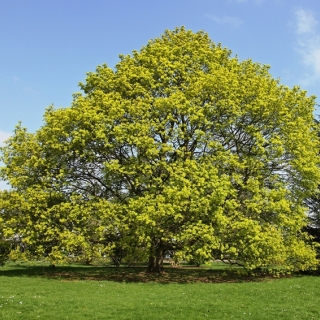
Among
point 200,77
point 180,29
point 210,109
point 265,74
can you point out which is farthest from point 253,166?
point 180,29

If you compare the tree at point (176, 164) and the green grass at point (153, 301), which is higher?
the tree at point (176, 164)

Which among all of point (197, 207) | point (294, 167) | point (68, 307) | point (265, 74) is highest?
point (265, 74)

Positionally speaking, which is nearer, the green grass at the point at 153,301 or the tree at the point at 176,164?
the green grass at the point at 153,301

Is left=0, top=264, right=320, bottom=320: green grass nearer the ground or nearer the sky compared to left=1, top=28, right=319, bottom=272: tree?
nearer the ground

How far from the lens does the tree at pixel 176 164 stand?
21.3m

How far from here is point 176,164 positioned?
22.8 metres

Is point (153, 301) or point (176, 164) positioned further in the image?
point (176, 164)

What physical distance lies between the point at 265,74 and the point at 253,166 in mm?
8509

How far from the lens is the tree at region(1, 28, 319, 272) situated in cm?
2131

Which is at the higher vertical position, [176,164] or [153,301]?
[176,164]

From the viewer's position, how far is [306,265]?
23.9m

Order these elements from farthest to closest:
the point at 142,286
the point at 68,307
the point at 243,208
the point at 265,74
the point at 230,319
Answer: the point at 265,74, the point at 243,208, the point at 142,286, the point at 68,307, the point at 230,319

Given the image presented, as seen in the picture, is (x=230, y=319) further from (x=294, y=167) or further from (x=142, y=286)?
(x=294, y=167)

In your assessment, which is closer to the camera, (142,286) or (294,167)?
(142,286)
